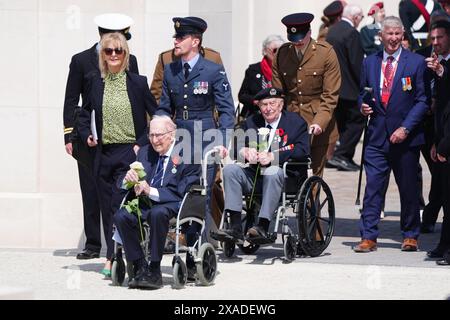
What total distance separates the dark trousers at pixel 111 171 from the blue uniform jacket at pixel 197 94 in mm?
464

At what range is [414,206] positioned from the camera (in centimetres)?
1234

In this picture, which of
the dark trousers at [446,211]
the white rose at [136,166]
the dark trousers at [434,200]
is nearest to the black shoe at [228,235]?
the white rose at [136,166]

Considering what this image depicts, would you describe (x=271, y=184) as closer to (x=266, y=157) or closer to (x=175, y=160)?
(x=266, y=157)

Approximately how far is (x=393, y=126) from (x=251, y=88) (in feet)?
6.47

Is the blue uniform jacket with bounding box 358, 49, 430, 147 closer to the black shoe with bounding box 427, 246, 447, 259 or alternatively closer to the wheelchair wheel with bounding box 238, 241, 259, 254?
the black shoe with bounding box 427, 246, 447, 259

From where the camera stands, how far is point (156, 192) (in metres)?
10.6

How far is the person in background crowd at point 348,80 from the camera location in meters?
17.4

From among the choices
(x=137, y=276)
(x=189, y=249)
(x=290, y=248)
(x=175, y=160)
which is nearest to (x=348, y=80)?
(x=290, y=248)

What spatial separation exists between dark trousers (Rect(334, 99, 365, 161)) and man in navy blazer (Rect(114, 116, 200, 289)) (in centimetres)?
743

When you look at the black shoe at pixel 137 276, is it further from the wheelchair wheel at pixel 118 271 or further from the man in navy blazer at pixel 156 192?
the wheelchair wheel at pixel 118 271

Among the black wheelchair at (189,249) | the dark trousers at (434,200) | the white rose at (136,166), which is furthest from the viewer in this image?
the dark trousers at (434,200)

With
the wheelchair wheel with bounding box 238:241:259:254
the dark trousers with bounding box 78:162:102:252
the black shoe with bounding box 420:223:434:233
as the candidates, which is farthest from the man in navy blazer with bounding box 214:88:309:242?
the black shoe with bounding box 420:223:434:233
